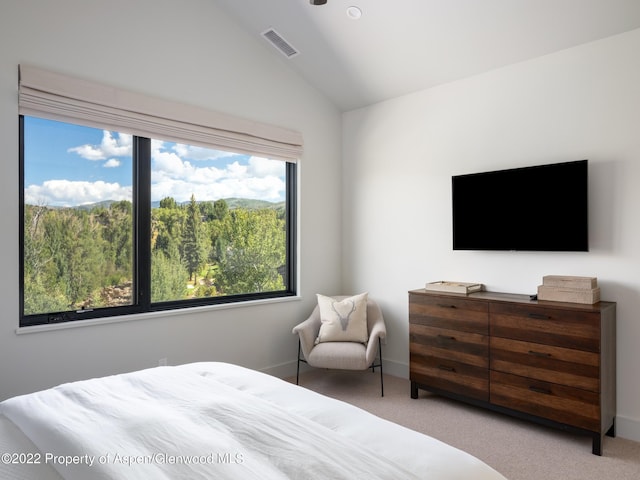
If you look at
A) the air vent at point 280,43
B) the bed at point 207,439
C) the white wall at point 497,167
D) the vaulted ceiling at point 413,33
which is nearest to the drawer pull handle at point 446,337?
the white wall at point 497,167

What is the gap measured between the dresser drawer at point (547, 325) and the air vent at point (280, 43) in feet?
8.98

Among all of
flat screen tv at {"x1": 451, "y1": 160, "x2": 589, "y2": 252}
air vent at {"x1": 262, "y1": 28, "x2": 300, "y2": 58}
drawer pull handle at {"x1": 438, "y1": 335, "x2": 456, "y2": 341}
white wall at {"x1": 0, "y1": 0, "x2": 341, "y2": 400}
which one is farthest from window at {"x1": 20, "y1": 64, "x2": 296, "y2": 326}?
flat screen tv at {"x1": 451, "y1": 160, "x2": 589, "y2": 252}

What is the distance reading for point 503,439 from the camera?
112 inches

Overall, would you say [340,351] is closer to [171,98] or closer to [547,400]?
[547,400]

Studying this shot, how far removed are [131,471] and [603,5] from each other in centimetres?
347

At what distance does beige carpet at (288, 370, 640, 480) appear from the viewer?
2480mm

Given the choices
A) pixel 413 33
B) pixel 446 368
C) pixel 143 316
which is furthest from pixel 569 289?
pixel 143 316

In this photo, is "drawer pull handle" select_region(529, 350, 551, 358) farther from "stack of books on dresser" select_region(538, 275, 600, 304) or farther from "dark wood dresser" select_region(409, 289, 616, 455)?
"stack of books on dresser" select_region(538, 275, 600, 304)

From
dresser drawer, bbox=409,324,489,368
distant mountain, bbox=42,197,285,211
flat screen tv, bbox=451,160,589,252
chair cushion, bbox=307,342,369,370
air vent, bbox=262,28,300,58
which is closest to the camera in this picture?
flat screen tv, bbox=451,160,589,252

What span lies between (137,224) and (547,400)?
311 centimetres

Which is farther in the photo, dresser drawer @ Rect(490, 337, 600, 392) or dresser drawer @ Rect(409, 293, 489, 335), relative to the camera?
dresser drawer @ Rect(409, 293, 489, 335)

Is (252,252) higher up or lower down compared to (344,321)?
higher up

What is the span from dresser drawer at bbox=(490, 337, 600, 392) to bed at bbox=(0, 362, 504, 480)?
5.89ft

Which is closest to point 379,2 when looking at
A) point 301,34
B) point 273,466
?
point 301,34
